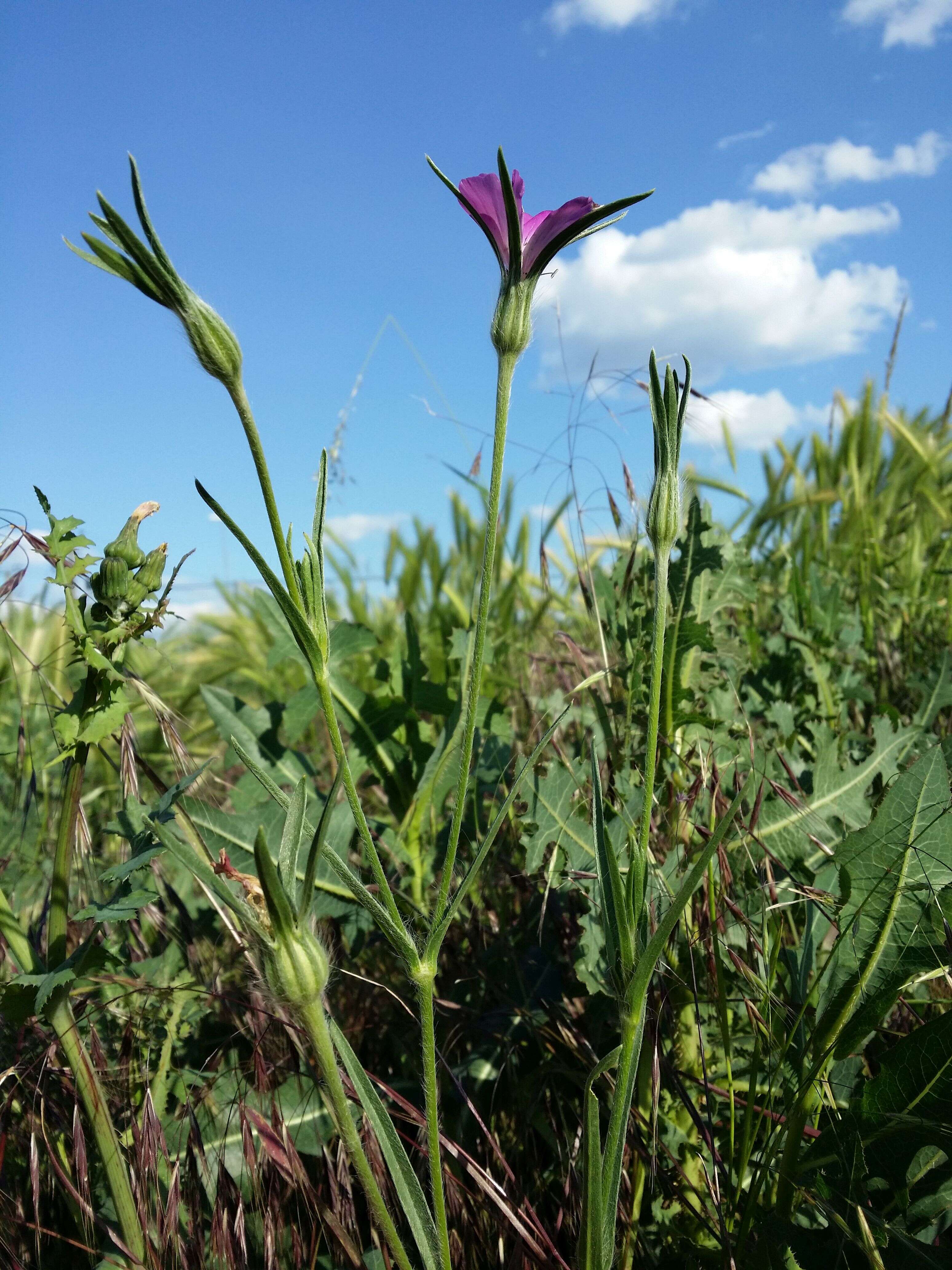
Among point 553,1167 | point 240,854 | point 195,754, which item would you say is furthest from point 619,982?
point 195,754

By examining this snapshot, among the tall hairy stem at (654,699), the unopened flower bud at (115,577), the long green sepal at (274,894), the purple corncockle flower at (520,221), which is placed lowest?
the long green sepal at (274,894)

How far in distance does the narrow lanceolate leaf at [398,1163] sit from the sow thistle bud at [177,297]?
21.3 inches

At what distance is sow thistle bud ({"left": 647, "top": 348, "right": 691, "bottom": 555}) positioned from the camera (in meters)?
0.70

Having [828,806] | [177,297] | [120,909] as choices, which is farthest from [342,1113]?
[828,806]

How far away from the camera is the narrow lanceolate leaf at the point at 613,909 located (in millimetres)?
688

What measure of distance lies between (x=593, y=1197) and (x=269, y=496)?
57cm

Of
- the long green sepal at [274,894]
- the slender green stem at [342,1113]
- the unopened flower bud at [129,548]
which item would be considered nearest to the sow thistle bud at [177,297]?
the unopened flower bud at [129,548]

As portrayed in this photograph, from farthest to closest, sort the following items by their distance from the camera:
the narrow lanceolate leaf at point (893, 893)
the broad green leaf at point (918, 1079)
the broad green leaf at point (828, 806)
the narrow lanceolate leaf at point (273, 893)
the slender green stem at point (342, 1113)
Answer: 1. the broad green leaf at point (828, 806)
2. the narrow lanceolate leaf at point (893, 893)
3. the broad green leaf at point (918, 1079)
4. the slender green stem at point (342, 1113)
5. the narrow lanceolate leaf at point (273, 893)

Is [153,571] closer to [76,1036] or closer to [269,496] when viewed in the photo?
[269,496]

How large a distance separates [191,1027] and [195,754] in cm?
171

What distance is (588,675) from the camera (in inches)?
59.8

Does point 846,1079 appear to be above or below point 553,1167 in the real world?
above

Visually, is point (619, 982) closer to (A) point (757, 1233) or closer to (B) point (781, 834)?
(A) point (757, 1233)

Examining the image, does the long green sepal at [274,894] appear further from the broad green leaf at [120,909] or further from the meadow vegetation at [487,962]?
the broad green leaf at [120,909]
